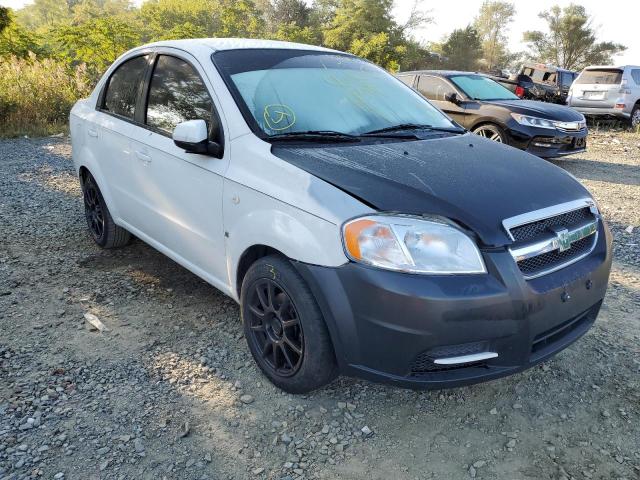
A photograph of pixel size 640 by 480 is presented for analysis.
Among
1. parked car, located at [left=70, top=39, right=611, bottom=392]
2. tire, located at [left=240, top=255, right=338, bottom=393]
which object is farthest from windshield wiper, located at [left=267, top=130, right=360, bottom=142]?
tire, located at [left=240, top=255, right=338, bottom=393]

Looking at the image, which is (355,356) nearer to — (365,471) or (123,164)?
(365,471)

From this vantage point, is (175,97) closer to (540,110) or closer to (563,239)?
(563,239)

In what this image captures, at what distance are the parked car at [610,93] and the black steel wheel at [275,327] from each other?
12996 mm

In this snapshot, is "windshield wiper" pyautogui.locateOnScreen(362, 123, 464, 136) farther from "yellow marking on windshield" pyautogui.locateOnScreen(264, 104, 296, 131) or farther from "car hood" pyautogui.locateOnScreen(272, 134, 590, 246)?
"yellow marking on windshield" pyautogui.locateOnScreen(264, 104, 296, 131)

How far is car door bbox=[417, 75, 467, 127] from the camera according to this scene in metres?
8.05

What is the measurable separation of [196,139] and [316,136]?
626mm

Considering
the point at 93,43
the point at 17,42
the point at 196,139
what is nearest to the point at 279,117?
the point at 196,139

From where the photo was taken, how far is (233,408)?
245 cm

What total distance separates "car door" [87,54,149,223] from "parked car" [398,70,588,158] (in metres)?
5.03

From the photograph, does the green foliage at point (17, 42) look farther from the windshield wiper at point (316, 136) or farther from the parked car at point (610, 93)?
the parked car at point (610, 93)

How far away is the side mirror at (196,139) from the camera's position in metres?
2.61

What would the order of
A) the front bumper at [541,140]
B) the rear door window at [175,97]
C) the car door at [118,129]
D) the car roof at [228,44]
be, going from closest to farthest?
the rear door window at [175,97], the car roof at [228,44], the car door at [118,129], the front bumper at [541,140]

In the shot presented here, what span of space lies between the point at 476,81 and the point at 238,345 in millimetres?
7232

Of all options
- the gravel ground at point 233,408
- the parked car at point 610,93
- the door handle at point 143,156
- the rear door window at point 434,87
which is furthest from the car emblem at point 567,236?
the parked car at point 610,93
